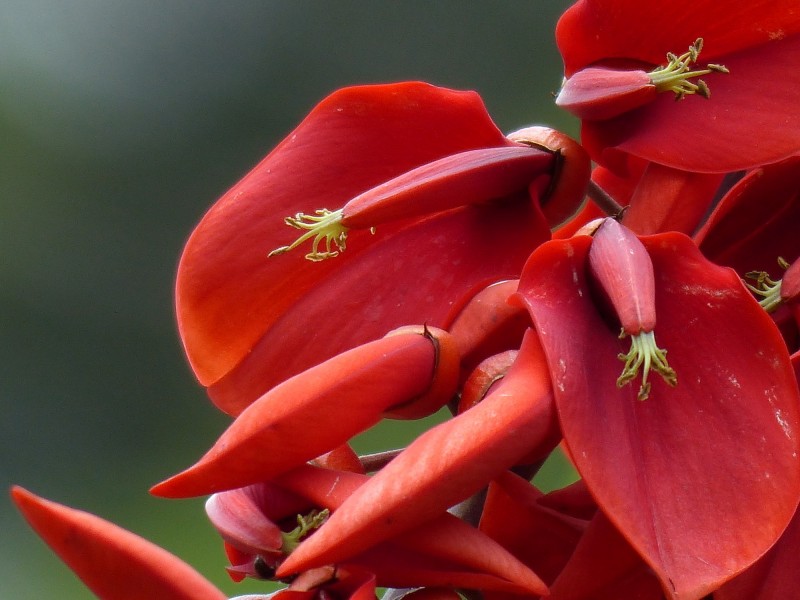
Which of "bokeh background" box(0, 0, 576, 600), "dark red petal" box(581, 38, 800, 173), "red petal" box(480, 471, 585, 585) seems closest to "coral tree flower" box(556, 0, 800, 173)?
"dark red petal" box(581, 38, 800, 173)

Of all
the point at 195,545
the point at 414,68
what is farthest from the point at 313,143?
the point at 414,68

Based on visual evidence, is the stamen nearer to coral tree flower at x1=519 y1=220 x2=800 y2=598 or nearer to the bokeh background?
coral tree flower at x1=519 y1=220 x2=800 y2=598

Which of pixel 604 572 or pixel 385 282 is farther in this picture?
pixel 385 282

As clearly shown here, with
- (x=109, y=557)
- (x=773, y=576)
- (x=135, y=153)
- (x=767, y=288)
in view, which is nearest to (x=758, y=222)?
(x=767, y=288)

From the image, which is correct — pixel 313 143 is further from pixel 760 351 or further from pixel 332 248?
pixel 760 351

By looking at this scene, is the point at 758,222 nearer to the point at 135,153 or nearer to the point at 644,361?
the point at 644,361

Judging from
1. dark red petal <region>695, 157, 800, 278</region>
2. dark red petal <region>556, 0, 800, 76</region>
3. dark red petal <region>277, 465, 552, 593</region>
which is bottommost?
dark red petal <region>277, 465, 552, 593</region>

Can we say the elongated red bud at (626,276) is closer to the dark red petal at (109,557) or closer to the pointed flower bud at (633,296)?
the pointed flower bud at (633,296)
